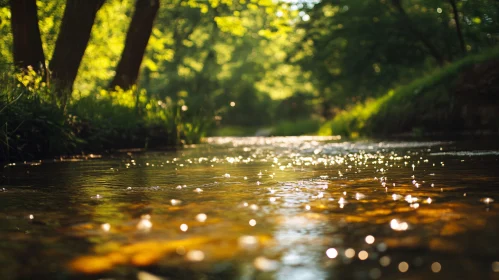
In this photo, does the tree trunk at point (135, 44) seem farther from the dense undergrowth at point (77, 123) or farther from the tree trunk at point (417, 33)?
the tree trunk at point (417, 33)

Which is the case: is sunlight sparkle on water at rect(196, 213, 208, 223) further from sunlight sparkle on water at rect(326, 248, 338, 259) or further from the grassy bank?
the grassy bank

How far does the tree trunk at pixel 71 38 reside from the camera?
1320cm

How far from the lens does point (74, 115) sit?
11250 mm

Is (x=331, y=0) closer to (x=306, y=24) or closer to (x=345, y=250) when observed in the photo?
(x=306, y=24)

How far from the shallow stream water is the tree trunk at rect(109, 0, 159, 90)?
1056 cm

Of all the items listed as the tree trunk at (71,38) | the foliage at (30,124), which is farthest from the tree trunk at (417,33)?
the foliage at (30,124)

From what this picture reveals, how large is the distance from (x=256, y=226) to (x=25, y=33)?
33.1 ft

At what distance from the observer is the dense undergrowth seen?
29.9 ft

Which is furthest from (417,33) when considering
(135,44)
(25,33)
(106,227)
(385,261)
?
(385,261)

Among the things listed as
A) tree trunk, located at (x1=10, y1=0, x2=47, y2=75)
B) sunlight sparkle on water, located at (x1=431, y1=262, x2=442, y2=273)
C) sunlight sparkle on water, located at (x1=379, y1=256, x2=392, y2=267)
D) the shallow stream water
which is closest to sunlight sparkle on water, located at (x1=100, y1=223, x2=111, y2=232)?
the shallow stream water

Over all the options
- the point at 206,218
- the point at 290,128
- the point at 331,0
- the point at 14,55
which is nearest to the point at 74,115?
the point at 14,55

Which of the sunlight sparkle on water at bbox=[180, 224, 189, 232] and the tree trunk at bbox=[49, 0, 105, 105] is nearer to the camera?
the sunlight sparkle on water at bbox=[180, 224, 189, 232]

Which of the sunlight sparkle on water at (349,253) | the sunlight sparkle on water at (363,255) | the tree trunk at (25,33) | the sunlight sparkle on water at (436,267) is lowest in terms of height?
the sunlight sparkle on water at (436,267)

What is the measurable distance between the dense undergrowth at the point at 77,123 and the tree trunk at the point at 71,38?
804 mm
